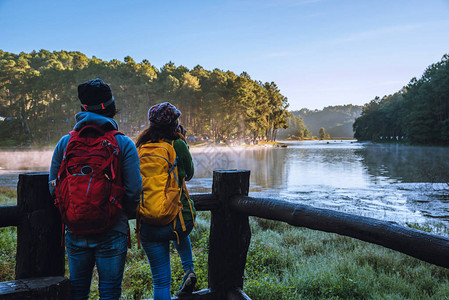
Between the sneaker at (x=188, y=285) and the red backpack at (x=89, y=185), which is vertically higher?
the red backpack at (x=89, y=185)

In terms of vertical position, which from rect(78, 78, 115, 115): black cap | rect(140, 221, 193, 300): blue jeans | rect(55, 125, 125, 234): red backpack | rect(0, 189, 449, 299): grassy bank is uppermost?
rect(78, 78, 115, 115): black cap

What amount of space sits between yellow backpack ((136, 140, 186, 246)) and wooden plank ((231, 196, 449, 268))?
644 mm

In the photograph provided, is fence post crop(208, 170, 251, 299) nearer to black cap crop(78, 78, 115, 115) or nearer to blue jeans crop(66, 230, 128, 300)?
blue jeans crop(66, 230, 128, 300)

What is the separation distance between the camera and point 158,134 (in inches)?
103

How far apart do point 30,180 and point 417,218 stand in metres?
10.6

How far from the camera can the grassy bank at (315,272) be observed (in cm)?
392

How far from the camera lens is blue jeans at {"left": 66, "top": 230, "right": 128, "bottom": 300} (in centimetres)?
204

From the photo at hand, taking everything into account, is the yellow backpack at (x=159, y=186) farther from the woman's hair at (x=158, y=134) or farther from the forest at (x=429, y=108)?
the forest at (x=429, y=108)

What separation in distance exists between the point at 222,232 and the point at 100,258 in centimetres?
120

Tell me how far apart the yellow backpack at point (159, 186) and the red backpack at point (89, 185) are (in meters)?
0.36

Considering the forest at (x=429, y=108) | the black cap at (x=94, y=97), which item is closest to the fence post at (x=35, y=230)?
the black cap at (x=94, y=97)

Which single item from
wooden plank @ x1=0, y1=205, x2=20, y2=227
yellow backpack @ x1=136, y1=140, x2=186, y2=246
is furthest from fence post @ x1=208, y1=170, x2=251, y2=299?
wooden plank @ x1=0, y1=205, x2=20, y2=227

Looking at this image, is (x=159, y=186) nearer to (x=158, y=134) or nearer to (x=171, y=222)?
(x=171, y=222)

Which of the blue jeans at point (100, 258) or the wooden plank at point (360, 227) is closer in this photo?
the wooden plank at point (360, 227)
